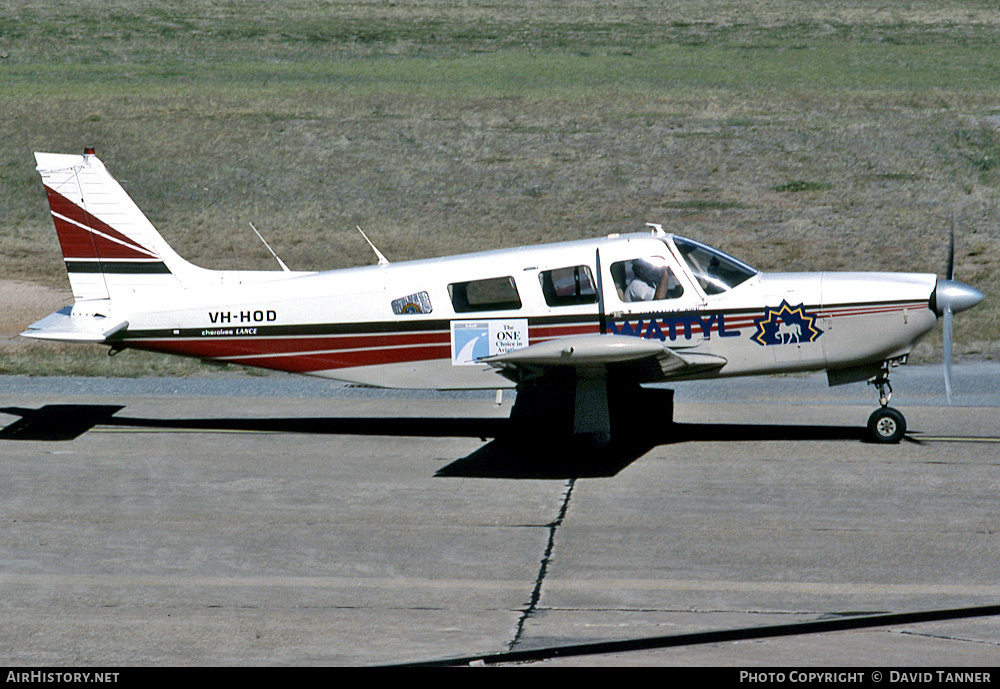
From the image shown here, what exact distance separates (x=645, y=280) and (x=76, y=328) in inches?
225

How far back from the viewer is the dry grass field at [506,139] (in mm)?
21406

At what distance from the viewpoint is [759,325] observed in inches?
448

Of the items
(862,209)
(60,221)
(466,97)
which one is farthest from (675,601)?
(466,97)

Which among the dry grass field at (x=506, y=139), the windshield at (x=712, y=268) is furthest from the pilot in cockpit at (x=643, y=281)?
the dry grass field at (x=506, y=139)

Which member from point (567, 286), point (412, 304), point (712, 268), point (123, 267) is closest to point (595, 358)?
point (567, 286)

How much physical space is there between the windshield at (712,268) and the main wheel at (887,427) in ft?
6.29

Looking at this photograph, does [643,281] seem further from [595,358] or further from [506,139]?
[506,139]

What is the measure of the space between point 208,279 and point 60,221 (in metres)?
1.65

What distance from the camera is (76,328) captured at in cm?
1181

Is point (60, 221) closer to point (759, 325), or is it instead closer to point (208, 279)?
point (208, 279)

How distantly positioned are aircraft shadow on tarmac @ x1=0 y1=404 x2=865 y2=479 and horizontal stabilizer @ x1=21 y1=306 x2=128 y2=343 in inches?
47.4

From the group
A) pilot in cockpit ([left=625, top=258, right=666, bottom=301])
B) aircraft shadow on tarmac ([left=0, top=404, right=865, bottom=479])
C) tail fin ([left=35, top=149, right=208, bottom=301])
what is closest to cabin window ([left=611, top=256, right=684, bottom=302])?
pilot in cockpit ([left=625, top=258, right=666, bottom=301])

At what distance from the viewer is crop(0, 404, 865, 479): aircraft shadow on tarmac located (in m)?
11.2

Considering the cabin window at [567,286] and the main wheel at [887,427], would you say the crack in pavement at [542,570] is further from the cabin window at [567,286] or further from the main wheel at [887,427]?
the main wheel at [887,427]
